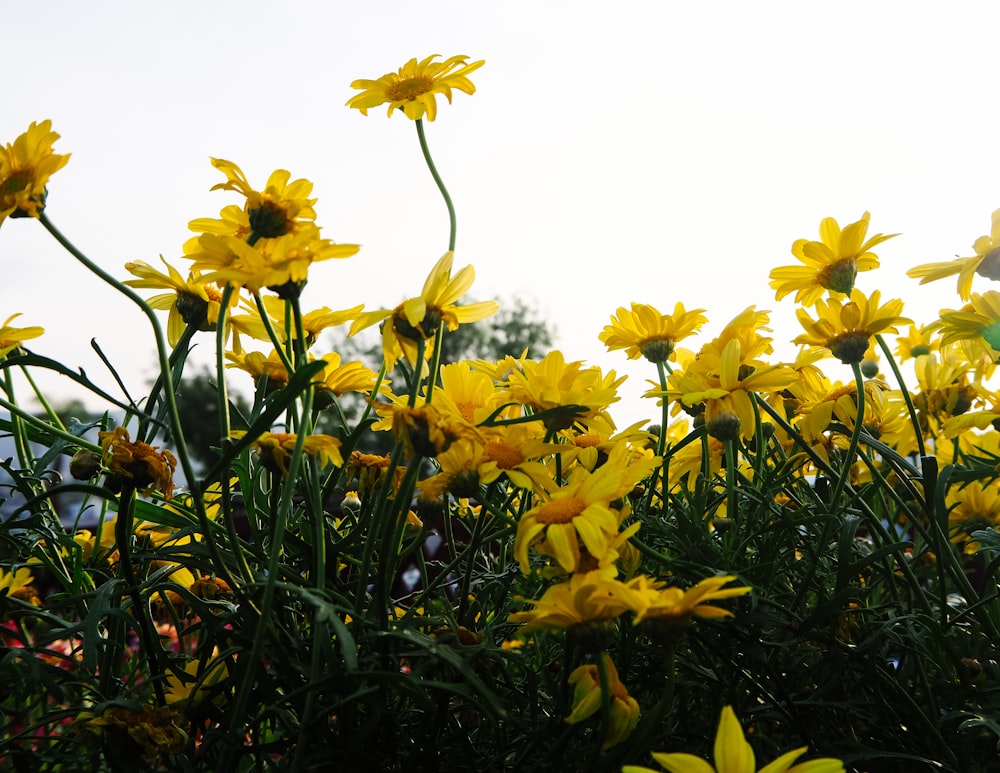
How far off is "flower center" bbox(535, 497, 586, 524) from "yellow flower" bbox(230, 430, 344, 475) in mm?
142

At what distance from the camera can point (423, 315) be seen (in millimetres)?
569

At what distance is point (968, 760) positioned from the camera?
593 mm

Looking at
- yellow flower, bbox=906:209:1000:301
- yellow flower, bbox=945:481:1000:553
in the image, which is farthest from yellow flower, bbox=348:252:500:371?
yellow flower, bbox=945:481:1000:553

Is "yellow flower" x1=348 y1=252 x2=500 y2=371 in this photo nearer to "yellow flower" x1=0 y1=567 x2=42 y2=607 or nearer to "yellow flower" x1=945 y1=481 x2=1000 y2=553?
"yellow flower" x1=0 y1=567 x2=42 y2=607

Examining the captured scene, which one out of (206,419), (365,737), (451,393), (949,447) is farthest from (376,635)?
(206,419)

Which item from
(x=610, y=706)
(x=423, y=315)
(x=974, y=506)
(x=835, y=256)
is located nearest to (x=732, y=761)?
(x=610, y=706)

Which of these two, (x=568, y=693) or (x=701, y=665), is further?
(x=701, y=665)

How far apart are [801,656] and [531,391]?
27 centimetres

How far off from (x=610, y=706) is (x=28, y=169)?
50 centimetres

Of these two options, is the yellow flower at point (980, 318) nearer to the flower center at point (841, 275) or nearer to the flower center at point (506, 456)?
the flower center at point (841, 275)

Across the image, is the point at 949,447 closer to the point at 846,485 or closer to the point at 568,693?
the point at 846,485

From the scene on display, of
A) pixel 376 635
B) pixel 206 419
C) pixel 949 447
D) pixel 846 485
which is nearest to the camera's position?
pixel 376 635

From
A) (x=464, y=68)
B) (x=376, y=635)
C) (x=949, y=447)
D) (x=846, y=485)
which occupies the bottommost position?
(x=376, y=635)

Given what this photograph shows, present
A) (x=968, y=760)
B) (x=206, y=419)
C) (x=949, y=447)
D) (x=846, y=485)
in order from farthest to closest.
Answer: (x=206, y=419), (x=949, y=447), (x=846, y=485), (x=968, y=760)
